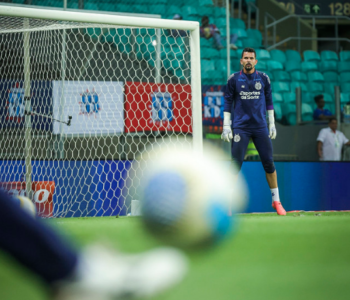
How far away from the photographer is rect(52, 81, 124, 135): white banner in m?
6.82

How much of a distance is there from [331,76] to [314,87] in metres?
0.80

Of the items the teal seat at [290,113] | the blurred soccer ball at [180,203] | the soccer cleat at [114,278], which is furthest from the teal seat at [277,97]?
the soccer cleat at [114,278]

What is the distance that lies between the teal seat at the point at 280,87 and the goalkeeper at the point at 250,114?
17.8 ft

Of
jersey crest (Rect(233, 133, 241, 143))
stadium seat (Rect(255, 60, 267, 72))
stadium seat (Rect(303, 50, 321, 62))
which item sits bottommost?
jersey crest (Rect(233, 133, 241, 143))

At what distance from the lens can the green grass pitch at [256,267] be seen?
193cm

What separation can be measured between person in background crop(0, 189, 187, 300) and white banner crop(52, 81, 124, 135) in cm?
544

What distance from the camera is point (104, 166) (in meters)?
6.63

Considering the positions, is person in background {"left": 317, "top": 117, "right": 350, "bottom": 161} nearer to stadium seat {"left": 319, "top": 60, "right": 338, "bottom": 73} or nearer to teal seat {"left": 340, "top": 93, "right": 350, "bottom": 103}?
teal seat {"left": 340, "top": 93, "right": 350, "bottom": 103}

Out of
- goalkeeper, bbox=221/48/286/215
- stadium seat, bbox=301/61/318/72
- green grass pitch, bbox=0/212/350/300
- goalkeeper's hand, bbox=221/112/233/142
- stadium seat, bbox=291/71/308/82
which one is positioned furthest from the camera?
stadium seat, bbox=301/61/318/72

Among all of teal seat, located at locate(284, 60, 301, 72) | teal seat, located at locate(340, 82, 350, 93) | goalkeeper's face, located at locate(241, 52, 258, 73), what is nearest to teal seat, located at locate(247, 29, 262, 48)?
teal seat, located at locate(284, 60, 301, 72)

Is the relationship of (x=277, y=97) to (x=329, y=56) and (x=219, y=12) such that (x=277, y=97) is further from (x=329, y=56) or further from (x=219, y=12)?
(x=329, y=56)

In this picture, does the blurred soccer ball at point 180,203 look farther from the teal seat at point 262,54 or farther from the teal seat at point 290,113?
the teal seat at point 262,54

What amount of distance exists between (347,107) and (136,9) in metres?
4.47

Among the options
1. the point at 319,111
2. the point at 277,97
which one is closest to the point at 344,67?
the point at 277,97
